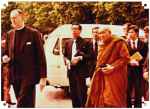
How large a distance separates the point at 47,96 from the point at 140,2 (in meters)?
0.79

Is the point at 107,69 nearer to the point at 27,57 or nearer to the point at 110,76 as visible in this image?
the point at 110,76

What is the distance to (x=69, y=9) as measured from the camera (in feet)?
5.71

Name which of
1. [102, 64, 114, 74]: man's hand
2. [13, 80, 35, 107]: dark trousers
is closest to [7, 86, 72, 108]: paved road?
[13, 80, 35, 107]: dark trousers

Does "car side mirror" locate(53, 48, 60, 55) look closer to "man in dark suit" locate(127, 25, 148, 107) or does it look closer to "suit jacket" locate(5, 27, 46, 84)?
"suit jacket" locate(5, 27, 46, 84)

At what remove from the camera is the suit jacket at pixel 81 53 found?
68.4 inches

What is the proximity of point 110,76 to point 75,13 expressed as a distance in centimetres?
43

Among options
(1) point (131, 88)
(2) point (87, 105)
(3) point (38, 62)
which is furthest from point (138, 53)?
(3) point (38, 62)

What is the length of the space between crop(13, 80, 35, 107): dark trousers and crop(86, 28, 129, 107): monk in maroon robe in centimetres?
34

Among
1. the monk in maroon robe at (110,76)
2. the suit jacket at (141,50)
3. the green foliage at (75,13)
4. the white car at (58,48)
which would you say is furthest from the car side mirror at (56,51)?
the suit jacket at (141,50)

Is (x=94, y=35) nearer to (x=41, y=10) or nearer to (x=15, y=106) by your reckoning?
(x=41, y=10)

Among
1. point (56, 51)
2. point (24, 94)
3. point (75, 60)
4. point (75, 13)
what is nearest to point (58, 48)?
point (56, 51)

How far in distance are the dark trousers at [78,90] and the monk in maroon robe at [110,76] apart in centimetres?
3

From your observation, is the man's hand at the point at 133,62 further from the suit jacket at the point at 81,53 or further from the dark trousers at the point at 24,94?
the dark trousers at the point at 24,94

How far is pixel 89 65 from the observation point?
1.74m
